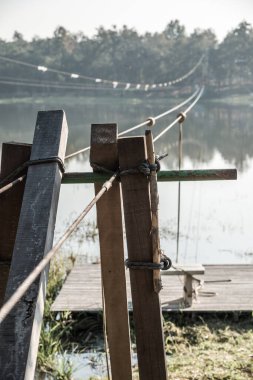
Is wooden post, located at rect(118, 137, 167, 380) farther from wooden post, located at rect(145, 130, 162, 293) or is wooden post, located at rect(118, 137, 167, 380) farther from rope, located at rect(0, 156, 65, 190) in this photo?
rope, located at rect(0, 156, 65, 190)

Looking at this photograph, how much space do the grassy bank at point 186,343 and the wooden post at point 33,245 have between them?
2675 mm

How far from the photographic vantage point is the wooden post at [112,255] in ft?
6.88

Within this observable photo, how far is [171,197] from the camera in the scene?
47.7 ft

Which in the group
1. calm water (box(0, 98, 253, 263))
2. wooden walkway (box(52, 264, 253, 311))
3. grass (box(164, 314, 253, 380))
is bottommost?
grass (box(164, 314, 253, 380))

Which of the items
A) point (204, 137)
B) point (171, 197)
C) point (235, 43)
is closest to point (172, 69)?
point (235, 43)

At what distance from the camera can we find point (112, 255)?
89.3 inches

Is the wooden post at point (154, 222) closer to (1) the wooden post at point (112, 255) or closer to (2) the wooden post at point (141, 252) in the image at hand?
(2) the wooden post at point (141, 252)

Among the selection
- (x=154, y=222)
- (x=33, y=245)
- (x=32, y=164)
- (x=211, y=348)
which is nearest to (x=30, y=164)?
(x=32, y=164)

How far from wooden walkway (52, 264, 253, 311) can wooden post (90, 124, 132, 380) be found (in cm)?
308

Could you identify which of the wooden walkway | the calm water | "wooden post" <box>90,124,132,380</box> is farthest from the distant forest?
"wooden post" <box>90,124,132,380</box>

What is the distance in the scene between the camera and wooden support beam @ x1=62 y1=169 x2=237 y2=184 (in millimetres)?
2074

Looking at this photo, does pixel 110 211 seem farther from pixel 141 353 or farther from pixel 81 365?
pixel 81 365

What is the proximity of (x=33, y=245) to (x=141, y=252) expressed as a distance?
1.55ft

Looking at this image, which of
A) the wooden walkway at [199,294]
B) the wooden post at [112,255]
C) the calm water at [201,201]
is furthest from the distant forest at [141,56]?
the wooden post at [112,255]
